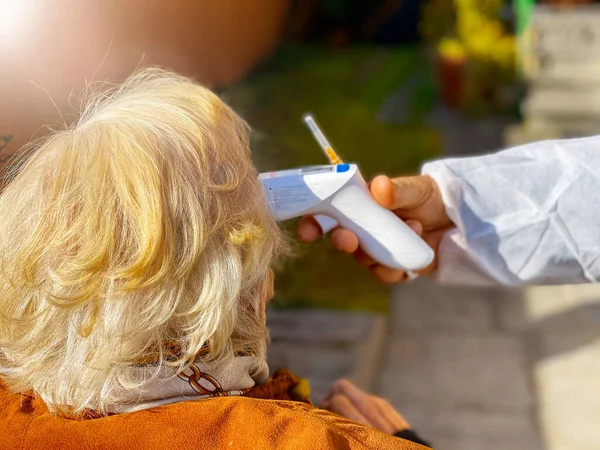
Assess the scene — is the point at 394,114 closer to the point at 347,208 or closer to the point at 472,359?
the point at 472,359

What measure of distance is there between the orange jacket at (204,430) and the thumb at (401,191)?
0.52 m

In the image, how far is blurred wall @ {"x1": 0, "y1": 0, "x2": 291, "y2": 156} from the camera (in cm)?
119

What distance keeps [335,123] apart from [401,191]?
3.28 m

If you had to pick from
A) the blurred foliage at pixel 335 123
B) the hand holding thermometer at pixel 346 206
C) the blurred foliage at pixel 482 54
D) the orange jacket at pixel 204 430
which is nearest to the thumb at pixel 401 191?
the hand holding thermometer at pixel 346 206

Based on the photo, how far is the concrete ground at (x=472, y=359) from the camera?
2264 mm

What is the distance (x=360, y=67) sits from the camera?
604cm

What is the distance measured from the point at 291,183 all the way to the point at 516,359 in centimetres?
166

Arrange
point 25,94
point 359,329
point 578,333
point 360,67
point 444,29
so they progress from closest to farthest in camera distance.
A: 1. point 25,94
2. point 359,329
3. point 578,333
4. point 444,29
5. point 360,67

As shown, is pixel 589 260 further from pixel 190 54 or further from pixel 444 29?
pixel 444 29

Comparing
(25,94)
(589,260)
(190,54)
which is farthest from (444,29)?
(25,94)

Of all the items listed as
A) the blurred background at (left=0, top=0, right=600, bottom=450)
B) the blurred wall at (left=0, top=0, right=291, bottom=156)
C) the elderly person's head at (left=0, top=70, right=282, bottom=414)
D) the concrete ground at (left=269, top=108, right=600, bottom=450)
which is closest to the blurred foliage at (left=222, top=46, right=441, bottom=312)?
the blurred background at (left=0, top=0, right=600, bottom=450)

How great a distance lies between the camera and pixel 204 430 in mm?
974

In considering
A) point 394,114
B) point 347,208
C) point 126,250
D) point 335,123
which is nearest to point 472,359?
point 347,208

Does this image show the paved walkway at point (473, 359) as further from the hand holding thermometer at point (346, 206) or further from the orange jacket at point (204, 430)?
the orange jacket at point (204, 430)
